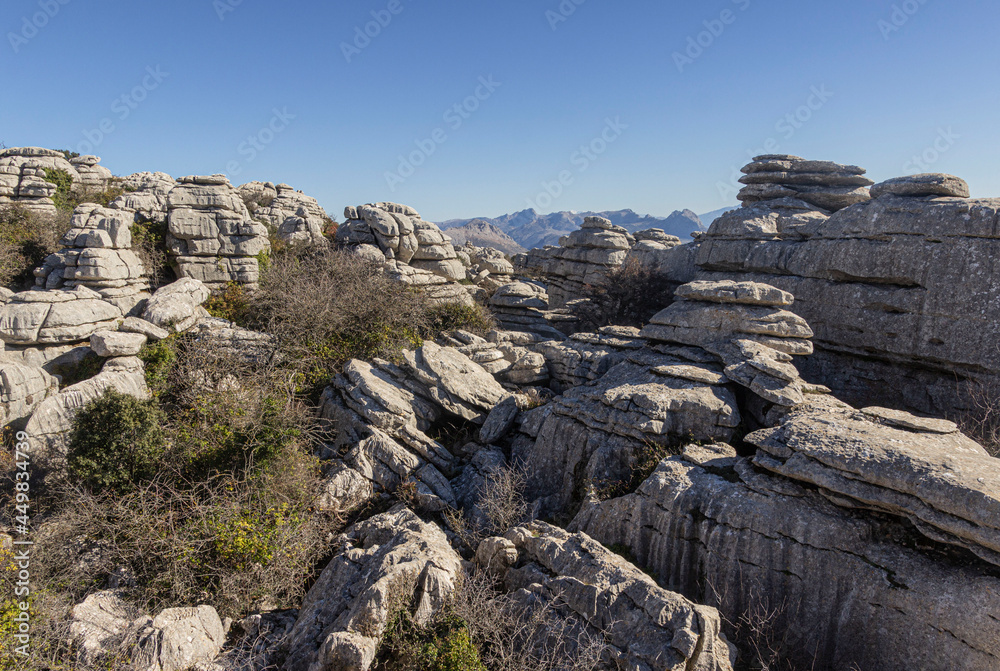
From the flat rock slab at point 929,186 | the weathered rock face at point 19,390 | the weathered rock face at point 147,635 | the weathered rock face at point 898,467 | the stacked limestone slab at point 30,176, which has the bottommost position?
the weathered rock face at point 147,635

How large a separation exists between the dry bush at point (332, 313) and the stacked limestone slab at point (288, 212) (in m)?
2.45

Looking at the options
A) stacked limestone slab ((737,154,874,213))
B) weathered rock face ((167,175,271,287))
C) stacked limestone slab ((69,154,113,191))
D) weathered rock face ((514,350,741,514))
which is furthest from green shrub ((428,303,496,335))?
stacked limestone slab ((69,154,113,191))

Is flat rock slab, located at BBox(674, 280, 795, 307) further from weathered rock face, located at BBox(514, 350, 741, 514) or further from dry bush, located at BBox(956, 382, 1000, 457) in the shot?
dry bush, located at BBox(956, 382, 1000, 457)

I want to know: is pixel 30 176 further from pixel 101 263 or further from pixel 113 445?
pixel 113 445

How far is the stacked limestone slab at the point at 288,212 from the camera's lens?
2031cm

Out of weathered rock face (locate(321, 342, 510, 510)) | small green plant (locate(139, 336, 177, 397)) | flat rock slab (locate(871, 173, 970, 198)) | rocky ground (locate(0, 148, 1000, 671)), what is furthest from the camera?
flat rock slab (locate(871, 173, 970, 198))

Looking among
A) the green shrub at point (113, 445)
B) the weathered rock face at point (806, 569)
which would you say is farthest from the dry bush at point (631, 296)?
the green shrub at point (113, 445)

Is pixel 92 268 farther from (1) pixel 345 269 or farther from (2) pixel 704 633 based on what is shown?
(2) pixel 704 633

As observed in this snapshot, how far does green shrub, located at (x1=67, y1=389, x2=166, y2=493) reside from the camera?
9.91 m

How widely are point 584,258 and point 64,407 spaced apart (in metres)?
20.2

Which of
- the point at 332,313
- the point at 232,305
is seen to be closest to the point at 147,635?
the point at 332,313

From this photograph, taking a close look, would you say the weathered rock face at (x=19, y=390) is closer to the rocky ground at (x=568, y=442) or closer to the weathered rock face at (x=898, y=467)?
the rocky ground at (x=568, y=442)

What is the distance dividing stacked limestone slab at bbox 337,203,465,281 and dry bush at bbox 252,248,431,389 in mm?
2663

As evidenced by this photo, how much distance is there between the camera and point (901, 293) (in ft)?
43.1
